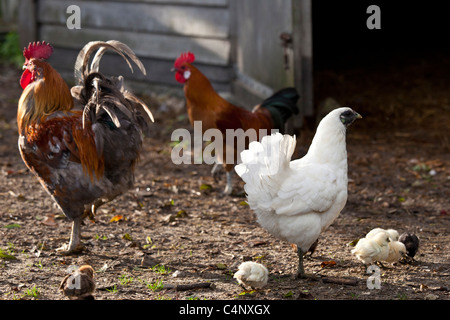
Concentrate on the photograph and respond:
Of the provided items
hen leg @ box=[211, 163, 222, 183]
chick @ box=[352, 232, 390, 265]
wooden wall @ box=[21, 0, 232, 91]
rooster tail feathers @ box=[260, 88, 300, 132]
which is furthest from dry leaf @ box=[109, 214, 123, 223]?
wooden wall @ box=[21, 0, 232, 91]

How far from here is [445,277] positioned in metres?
4.42

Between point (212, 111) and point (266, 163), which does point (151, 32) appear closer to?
point (212, 111)

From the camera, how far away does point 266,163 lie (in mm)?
4219

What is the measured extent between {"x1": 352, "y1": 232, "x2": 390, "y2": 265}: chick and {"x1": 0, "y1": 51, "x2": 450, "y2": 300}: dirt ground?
0.15m

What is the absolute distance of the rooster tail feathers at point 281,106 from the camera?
661 centimetres

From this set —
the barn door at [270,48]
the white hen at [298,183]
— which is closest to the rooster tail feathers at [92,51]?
the white hen at [298,183]

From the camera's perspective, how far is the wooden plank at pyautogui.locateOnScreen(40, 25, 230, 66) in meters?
8.91

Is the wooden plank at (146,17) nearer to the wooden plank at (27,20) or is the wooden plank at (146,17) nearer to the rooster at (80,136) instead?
the wooden plank at (27,20)

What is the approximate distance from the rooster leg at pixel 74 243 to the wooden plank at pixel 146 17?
14.9 feet

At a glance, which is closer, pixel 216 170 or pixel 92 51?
pixel 92 51

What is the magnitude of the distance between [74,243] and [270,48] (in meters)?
3.96

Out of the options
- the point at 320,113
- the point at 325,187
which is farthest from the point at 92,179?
the point at 320,113

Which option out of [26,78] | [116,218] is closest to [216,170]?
[116,218]

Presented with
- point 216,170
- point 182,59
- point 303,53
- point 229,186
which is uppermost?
point 303,53
